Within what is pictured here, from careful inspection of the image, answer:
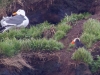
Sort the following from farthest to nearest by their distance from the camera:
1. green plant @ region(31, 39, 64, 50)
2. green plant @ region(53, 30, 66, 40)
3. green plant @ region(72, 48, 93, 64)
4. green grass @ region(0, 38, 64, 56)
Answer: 1. green plant @ region(53, 30, 66, 40)
2. green plant @ region(31, 39, 64, 50)
3. green grass @ region(0, 38, 64, 56)
4. green plant @ region(72, 48, 93, 64)

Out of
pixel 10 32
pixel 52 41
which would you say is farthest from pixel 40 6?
pixel 52 41

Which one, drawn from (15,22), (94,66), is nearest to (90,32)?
(94,66)

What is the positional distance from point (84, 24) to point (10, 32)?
6.67 feet

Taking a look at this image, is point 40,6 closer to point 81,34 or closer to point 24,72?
point 81,34

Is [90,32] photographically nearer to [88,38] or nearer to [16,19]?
[88,38]

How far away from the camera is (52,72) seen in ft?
35.1

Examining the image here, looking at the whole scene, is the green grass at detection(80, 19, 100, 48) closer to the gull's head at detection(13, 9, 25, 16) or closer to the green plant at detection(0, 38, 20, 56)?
the green plant at detection(0, 38, 20, 56)

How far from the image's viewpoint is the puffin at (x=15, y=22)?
1280 centimetres

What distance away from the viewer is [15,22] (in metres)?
12.9

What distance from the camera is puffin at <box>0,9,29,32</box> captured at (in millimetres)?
12797

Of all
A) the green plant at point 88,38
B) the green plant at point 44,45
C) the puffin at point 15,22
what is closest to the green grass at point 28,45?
the green plant at point 44,45

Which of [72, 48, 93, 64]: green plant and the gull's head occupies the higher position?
the gull's head

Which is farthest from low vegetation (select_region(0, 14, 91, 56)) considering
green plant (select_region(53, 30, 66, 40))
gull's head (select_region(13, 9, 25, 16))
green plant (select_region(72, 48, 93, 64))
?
green plant (select_region(72, 48, 93, 64))

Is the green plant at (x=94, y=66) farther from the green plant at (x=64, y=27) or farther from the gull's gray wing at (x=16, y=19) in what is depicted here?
the gull's gray wing at (x=16, y=19)
